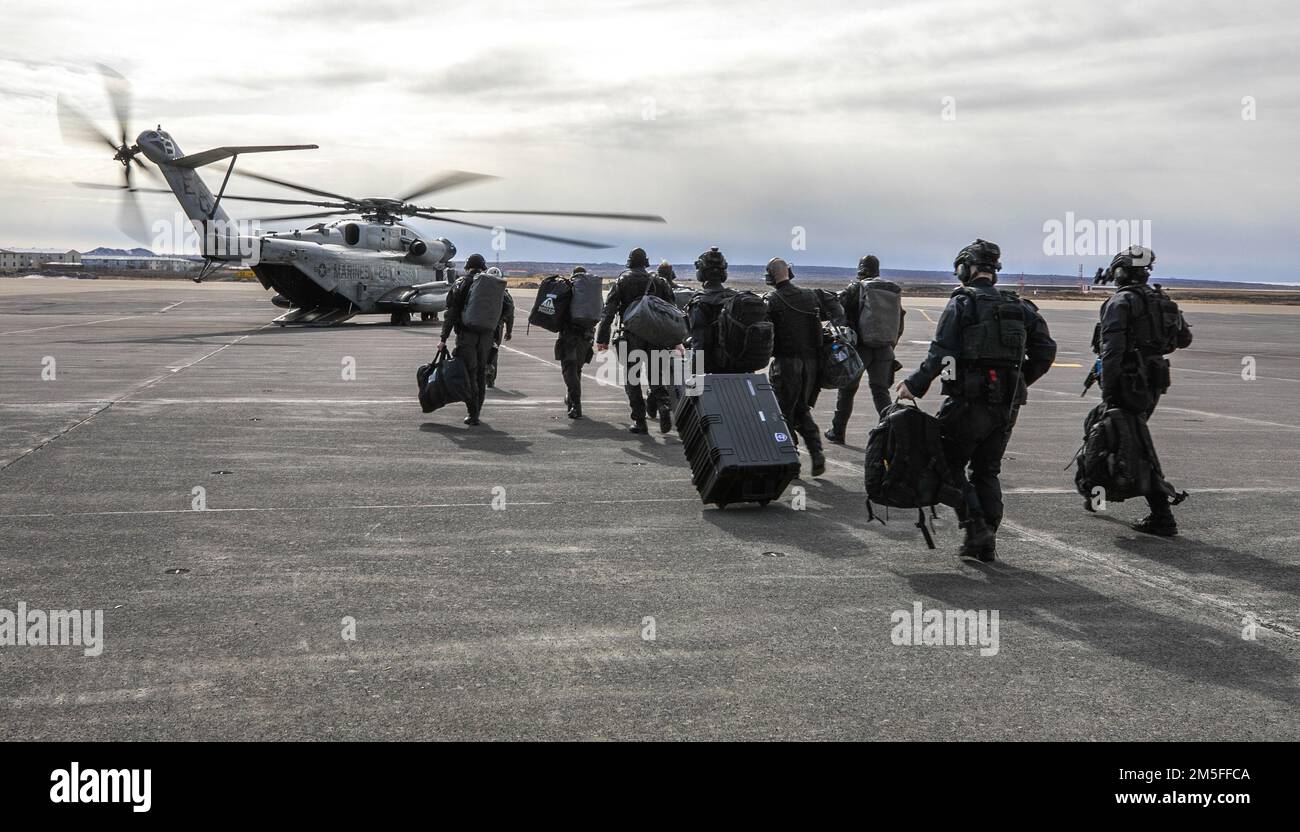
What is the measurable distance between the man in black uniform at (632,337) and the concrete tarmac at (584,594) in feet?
1.24

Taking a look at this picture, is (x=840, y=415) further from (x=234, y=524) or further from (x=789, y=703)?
(x=789, y=703)

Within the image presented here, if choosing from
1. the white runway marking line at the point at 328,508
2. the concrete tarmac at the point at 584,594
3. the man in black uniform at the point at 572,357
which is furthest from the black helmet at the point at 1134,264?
the man in black uniform at the point at 572,357

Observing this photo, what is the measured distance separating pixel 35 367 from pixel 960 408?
55.1 ft

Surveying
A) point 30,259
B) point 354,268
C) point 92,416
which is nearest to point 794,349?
point 92,416

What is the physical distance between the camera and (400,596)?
605 centimetres

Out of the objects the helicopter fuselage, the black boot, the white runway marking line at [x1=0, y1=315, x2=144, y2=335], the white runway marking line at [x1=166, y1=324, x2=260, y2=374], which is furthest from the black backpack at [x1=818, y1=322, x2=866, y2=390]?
the white runway marking line at [x1=0, y1=315, x2=144, y2=335]

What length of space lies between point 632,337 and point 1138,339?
528cm

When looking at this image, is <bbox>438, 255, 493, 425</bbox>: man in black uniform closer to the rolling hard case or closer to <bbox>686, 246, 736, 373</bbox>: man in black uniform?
<bbox>686, 246, 736, 373</bbox>: man in black uniform

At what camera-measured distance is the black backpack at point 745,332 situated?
9611 millimetres

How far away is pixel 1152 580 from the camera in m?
6.59

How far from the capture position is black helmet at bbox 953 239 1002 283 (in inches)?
276

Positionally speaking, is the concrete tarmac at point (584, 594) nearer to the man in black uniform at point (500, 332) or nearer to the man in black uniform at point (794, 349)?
the man in black uniform at point (794, 349)

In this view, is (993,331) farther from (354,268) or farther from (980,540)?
(354,268)

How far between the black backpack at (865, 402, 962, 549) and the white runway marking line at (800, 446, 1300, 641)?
104 centimetres
